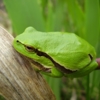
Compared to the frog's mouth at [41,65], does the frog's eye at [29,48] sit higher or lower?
higher

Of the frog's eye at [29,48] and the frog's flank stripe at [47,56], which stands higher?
the frog's eye at [29,48]

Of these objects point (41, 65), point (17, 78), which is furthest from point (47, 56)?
point (17, 78)

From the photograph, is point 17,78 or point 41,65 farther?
point 41,65

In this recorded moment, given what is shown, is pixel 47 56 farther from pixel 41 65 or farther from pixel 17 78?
pixel 17 78
